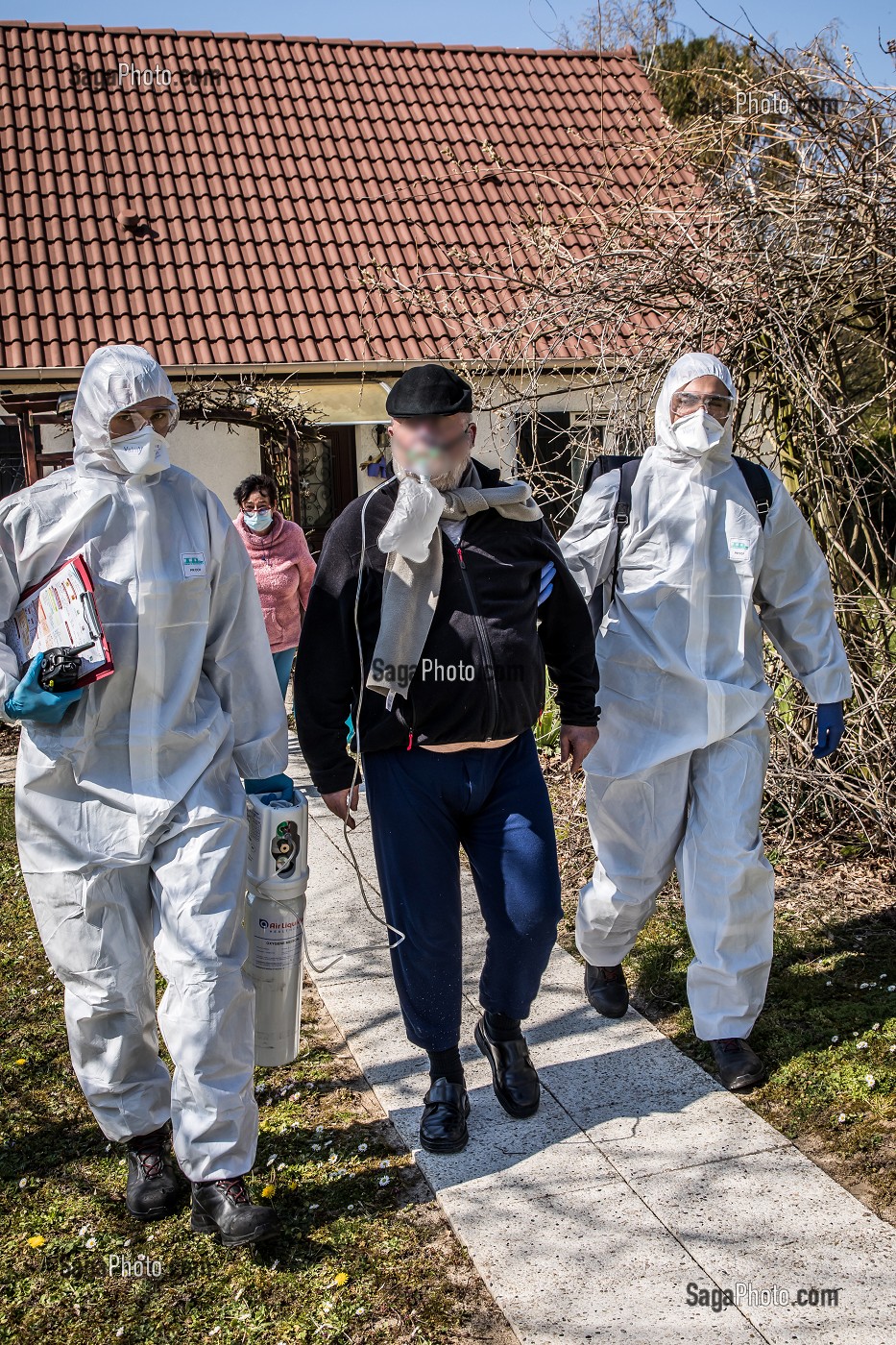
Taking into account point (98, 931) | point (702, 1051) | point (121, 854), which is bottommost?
point (702, 1051)

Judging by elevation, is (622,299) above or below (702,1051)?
above

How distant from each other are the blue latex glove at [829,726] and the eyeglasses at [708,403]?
0.90m

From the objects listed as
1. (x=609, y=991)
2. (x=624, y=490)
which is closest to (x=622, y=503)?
(x=624, y=490)

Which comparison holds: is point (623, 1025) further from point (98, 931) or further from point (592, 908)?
point (98, 931)

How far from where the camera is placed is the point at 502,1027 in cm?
318

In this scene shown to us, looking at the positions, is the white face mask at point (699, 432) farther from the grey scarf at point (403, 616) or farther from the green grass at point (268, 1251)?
the green grass at point (268, 1251)

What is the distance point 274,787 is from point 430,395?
1022 millimetres

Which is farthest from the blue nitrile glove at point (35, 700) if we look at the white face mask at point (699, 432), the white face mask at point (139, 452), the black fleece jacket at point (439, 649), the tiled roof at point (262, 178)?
the tiled roof at point (262, 178)

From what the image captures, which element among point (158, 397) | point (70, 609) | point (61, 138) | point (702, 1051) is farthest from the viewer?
point (61, 138)

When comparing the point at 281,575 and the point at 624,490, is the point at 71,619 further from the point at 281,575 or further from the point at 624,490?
the point at 281,575

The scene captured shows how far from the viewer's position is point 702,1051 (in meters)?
3.54

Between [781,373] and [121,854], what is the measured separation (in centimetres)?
326

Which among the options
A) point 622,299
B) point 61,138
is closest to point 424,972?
point 622,299

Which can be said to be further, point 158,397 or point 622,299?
A: point 622,299
